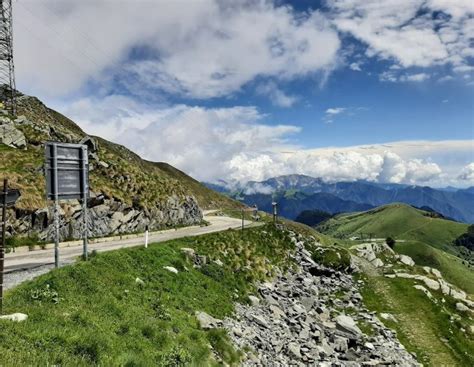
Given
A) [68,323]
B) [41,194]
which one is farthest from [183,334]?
[41,194]

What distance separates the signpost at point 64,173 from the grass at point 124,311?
13.4 feet

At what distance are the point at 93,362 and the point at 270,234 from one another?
131 feet

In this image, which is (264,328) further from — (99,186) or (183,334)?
(99,186)

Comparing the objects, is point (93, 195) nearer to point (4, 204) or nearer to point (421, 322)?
point (4, 204)

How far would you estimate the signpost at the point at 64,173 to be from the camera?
21.7 meters

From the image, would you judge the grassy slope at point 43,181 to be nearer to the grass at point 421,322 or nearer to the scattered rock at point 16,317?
the scattered rock at point 16,317

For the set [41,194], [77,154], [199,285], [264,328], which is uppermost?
[77,154]

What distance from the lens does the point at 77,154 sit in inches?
928

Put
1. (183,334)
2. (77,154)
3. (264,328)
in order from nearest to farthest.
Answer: (183,334), (77,154), (264,328)

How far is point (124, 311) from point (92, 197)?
29.7 metres

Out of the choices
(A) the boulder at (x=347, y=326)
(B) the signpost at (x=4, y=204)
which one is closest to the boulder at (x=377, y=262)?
(A) the boulder at (x=347, y=326)

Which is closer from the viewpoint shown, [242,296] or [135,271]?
[135,271]

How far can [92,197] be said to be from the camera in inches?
1767

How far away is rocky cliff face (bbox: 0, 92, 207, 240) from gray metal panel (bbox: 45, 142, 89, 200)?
659 inches
